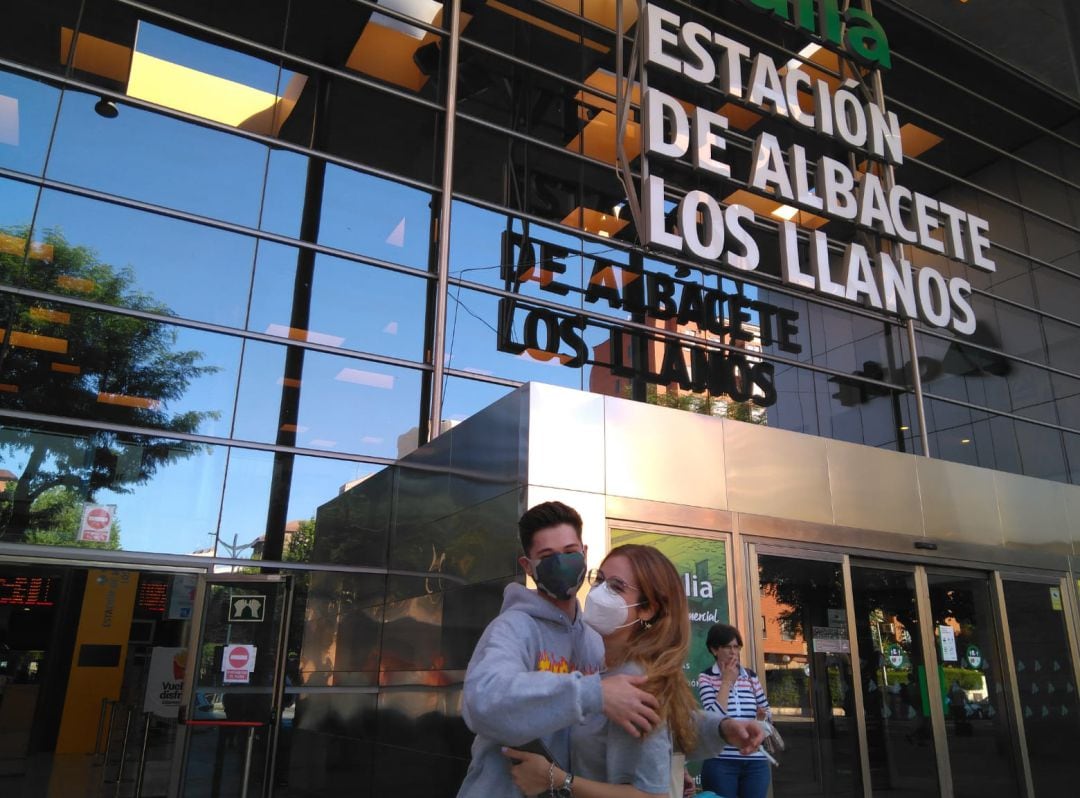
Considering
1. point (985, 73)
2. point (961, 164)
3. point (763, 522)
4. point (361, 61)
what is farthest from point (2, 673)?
point (985, 73)

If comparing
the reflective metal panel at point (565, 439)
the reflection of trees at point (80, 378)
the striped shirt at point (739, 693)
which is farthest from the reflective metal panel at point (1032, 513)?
the reflection of trees at point (80, 378)

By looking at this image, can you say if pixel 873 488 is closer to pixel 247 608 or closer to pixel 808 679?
pixel 808 679

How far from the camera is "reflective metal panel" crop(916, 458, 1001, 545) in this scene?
902 cm

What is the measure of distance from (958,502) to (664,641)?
8.30 metres

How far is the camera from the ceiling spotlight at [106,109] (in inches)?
394

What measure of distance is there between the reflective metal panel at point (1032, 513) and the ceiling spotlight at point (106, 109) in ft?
37.8

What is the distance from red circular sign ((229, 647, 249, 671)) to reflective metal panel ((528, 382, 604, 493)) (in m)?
4.45

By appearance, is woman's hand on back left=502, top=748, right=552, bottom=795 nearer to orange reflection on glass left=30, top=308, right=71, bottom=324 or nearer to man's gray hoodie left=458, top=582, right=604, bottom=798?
man's gray hoodie left=458, top=582, right=604, bottom=798

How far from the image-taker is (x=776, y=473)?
781 cm

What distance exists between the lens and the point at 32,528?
27.9ft

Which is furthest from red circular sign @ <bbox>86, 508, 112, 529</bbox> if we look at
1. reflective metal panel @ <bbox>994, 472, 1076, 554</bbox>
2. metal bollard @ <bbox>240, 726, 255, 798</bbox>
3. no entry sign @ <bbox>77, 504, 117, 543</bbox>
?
reflective metal panel @ <bbox>994, 472, 1076, 554</bbox>

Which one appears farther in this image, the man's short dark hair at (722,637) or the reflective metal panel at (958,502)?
the reflective metal panel at (958,502)

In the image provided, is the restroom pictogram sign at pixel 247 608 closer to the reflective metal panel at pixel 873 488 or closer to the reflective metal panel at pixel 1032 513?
the reflective metal panel at pixel 873 488

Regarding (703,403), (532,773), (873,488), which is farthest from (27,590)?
(532,773)
